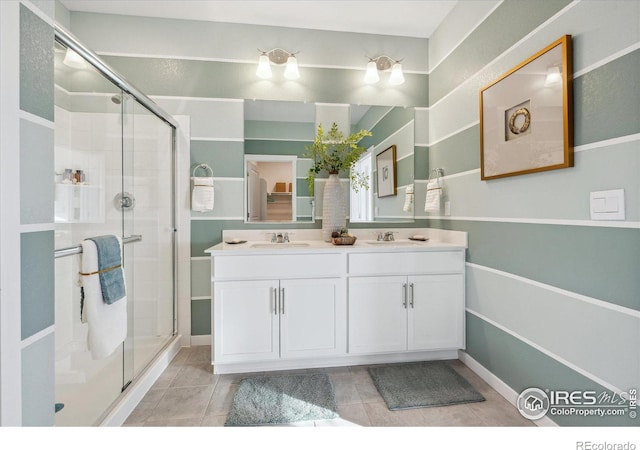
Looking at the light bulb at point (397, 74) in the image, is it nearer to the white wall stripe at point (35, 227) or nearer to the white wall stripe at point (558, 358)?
the white wall stripe at point (558, 358)

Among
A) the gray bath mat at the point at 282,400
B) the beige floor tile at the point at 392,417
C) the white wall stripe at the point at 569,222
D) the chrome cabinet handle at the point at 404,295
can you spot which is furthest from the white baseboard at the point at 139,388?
the white wall stripe at the point at 569,222

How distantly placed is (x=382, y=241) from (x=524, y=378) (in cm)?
123

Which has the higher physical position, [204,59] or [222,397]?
[204,59]

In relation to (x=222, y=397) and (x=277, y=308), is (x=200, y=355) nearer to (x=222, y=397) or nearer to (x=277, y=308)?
(x=222, y=397)

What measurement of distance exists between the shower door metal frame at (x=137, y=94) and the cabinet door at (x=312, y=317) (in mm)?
1002

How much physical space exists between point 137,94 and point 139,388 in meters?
1.70

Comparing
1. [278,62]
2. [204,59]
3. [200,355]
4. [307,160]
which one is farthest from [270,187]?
[200,355]

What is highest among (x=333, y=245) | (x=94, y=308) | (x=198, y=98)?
(x=198, y=98)

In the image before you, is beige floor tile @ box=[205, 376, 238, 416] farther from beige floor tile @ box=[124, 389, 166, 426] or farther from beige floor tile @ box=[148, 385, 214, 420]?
beige floor tile @ box=[124, 389, 166, 426]

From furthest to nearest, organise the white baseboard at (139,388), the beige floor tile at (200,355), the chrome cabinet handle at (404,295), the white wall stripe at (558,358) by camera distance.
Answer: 1. the beige floor tile at (200,355)
2. the chrome cabinet handle at (404,295)
3. the white baseboard at (139,388)
4. the white wall stripe at (558,358)

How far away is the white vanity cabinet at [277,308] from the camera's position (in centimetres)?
188

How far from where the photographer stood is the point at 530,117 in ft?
4.89

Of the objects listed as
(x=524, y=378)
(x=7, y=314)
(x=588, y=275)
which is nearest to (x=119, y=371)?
(x=7, y=314)

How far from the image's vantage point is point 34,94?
70cm
